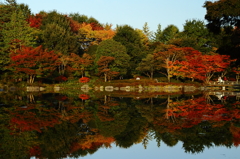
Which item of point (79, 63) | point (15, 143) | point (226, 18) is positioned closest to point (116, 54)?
point (79, 63)

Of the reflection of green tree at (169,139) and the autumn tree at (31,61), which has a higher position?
the autumn tree at (31,61)

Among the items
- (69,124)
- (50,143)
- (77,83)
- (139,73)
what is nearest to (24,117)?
(69,124)

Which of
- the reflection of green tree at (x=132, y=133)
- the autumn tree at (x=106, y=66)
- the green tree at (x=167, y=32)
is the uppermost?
the green tree at (x=167, y=32)

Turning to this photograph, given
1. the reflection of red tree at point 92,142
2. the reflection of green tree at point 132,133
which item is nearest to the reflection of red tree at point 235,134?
the reflection of green tree at point 132,133

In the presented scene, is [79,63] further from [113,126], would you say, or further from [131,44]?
[113,126]

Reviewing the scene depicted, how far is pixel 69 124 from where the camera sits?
11.1m

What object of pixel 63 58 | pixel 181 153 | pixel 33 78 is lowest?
Answer: pixel 181 153

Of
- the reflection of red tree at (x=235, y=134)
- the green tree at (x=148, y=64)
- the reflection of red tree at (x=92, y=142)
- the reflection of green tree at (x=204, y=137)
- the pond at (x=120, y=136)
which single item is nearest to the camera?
the pond at (x=120, y=136)

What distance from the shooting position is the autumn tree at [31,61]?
1483 inches

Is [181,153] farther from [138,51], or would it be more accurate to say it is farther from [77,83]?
[138,51]

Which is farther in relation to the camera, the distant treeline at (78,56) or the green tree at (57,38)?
the green tree at (57,38)

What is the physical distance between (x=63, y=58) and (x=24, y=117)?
107ft

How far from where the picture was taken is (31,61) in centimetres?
3791

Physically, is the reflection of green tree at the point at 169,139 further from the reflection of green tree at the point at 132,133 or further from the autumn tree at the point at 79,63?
the autumn tree at the point at 79,63
